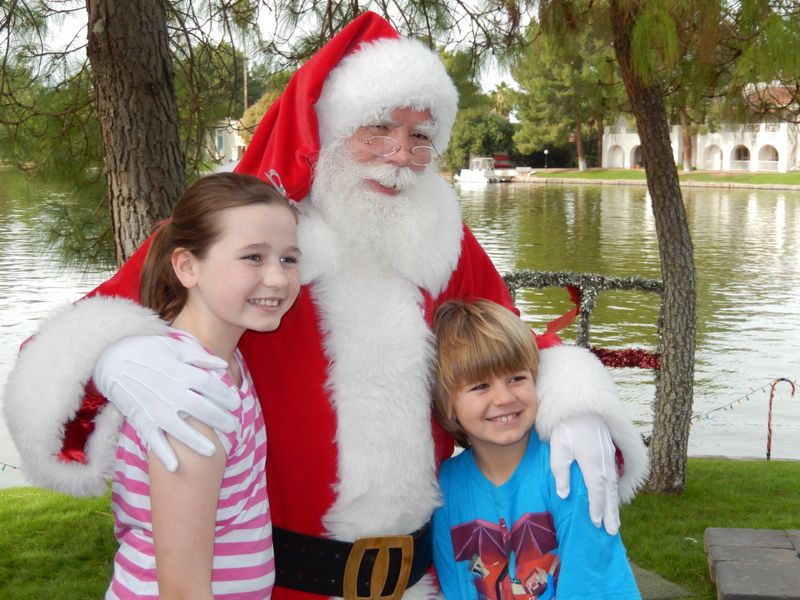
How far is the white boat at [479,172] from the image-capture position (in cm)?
4809

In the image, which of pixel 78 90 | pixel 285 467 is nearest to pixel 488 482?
pixel 285 467

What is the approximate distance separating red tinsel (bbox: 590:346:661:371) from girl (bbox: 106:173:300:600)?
4.25 m

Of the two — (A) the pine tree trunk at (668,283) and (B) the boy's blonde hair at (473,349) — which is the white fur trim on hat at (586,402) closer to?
(B) the boy's blonde hair at (473,349)

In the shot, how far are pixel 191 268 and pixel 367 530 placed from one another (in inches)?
25.2

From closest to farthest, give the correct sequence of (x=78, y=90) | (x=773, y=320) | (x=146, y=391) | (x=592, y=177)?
(x=146, y=391) → (x=78, y=90) → (x=773, y=320) → (x=592, y=177)

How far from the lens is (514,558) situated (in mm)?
1771

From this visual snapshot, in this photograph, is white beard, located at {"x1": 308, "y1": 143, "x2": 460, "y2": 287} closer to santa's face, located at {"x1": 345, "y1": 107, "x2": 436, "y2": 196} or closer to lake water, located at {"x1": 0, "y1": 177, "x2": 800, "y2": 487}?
santa's face, located at {"x1": 345, "y1": 107, "x2": 436, "y2": 196}

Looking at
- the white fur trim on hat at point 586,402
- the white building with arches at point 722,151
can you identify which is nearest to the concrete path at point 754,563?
the white fur trim on hat at point 586,402

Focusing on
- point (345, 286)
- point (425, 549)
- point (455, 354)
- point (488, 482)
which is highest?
point (345, 286)

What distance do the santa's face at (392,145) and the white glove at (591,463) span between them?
0.65m

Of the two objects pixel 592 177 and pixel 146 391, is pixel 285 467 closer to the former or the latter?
pixel 146 391

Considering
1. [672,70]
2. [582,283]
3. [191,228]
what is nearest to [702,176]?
[582,283]

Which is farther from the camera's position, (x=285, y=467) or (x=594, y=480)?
(x=285, y=467)

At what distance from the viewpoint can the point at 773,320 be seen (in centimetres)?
1204
